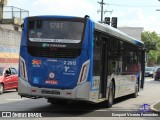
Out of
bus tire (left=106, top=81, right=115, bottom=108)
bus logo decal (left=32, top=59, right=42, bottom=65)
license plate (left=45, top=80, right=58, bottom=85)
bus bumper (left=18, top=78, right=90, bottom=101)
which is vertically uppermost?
bus logo decal (left=32, top=59, right=42, bottom=65)

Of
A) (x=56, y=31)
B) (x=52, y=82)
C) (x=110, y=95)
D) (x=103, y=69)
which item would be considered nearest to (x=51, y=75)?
(x=52, y=82)

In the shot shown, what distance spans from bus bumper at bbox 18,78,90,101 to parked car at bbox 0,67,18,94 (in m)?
8.89

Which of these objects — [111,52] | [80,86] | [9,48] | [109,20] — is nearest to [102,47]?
[111,52]

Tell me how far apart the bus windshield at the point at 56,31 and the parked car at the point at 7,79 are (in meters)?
9.09

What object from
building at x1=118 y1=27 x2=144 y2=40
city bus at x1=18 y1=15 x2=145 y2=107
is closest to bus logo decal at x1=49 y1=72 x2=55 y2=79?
city bus at x1=18 y1=15 x2=145 y2=107

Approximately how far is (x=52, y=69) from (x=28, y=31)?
1.57 m

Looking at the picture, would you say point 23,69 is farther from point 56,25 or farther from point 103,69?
point 103,69

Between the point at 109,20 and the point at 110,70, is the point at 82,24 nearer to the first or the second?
the point at 110,70

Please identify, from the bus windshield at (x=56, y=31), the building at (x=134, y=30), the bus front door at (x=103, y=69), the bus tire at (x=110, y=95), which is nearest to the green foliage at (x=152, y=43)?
the building at (x=134, y=30)

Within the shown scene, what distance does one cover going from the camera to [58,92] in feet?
43.6

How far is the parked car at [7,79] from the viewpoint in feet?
73.7

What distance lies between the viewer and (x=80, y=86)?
13219 mm

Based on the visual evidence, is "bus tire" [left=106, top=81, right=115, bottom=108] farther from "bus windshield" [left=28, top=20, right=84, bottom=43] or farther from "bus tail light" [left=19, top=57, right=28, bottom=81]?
"bus tail light" [left=19, top=57, right=28, bottom=81]

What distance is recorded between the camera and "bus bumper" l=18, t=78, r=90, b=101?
13.1m
